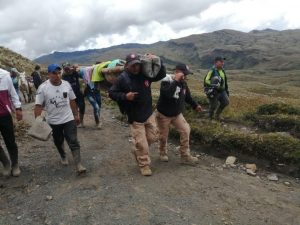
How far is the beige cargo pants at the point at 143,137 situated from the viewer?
932 cm

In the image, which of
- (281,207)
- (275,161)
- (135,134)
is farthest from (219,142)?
(281,207)

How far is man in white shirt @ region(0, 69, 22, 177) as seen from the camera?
920 cm

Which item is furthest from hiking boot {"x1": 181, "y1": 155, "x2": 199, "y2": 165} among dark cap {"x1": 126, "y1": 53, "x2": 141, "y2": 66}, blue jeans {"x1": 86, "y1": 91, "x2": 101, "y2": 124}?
blue jeans {"x1": 86, "y1": 91, "x2": 101, "y2": 124}

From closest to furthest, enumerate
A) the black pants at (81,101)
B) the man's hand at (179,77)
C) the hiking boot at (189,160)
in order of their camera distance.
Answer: the man's hand at (179,77), the hiking boot at (189,160), the black pants at (81,101)

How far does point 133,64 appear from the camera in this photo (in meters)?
8.80

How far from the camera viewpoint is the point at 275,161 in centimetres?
1055

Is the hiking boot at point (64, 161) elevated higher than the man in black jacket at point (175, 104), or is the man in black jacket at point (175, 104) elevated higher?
the man in black jacket at point (175, 104)

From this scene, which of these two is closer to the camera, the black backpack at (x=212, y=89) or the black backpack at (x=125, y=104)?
the black backpack at (x=125, y=104)

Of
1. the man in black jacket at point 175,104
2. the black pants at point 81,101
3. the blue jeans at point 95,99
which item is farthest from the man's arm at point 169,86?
the black pants at point 81,101

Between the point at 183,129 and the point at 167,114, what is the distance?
1.88 feet

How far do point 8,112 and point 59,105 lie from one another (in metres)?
1.15

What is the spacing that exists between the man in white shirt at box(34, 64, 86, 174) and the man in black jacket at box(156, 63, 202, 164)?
7.05ft

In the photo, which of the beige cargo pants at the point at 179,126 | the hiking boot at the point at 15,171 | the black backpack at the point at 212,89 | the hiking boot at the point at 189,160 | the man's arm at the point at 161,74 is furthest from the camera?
the black backpack at the point at 212,89

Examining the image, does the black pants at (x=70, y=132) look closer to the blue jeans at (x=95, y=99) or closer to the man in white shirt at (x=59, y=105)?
the man in white shirt at (x=59, y=105)
